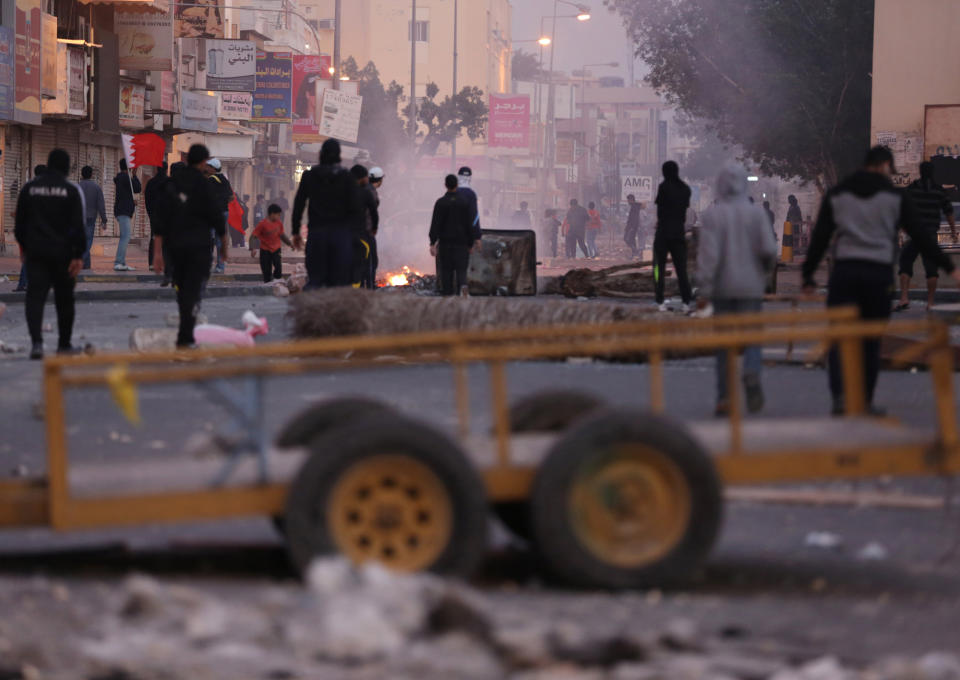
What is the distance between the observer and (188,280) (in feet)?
43.2

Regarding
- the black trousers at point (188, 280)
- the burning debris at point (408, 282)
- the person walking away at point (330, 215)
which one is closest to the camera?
the black trousers at point (188, 280)

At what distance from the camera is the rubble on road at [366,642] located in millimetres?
4531

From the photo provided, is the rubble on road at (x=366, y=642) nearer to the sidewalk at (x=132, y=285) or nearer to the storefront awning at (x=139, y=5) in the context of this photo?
the sidewalk at (x=132, y=285)

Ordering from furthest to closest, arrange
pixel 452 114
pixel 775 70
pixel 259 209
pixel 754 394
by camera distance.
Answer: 1. pixel 452 114
2. pixel 259 209
3. pixel 775 70
4. pixel 754 394

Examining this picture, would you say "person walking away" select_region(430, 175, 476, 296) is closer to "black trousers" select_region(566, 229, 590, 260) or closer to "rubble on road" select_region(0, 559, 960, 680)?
"rubble on road" select_region(0, 559, 960, 680)

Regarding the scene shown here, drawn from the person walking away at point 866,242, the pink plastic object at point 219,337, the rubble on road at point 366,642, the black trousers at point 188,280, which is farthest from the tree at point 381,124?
Result: the rubble on road at point 366,642

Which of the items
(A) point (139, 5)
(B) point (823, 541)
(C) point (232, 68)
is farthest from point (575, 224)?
(B) point (823, 541)

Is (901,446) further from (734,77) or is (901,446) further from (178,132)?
(178,132)

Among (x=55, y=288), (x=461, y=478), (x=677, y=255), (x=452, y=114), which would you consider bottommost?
(x=461, y=478)

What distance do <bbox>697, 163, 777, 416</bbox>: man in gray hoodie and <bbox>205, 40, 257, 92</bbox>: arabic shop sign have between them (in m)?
40.8

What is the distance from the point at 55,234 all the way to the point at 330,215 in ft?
7.64

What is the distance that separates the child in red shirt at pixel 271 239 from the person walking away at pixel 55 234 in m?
10.7

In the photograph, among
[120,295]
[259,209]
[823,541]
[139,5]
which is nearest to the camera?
[823,541]

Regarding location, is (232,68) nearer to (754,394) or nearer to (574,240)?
(574,240)
